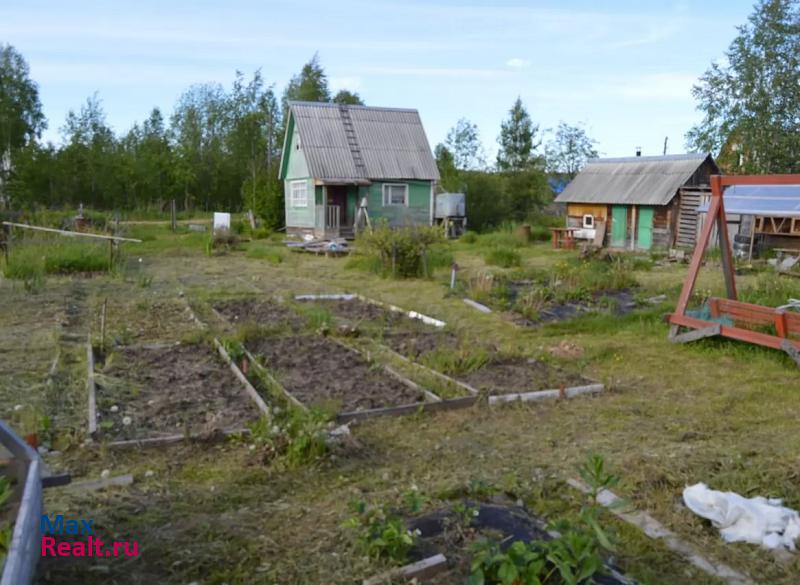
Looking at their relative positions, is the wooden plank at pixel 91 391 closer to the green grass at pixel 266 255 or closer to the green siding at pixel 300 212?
the green grass at pixel 266 255

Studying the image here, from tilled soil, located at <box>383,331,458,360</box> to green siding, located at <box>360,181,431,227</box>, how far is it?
15525mm

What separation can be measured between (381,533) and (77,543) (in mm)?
1426

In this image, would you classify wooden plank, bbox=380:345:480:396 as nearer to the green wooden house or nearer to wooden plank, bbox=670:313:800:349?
wooden plank, bbox=670:313:800:349

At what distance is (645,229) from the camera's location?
22047 millimetres

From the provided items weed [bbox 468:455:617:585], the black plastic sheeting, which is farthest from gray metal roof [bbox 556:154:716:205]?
weed [bbox 468:455:617:585]

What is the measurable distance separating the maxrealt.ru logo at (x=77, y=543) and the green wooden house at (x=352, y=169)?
20098 millimetres

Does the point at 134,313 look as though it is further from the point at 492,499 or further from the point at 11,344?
the point at 492,499

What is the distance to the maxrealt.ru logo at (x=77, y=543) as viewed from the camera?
3143 mm

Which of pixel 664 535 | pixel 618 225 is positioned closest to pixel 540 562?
pixel 664 535

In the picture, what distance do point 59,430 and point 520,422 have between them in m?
3.39

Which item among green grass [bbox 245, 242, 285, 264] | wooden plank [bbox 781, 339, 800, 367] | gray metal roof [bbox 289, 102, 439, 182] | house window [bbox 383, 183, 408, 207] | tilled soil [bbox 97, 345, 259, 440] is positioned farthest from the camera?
house window [bbox 383, 183, 408, 207]

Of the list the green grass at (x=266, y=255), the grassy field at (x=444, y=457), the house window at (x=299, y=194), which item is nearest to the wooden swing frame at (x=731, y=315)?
the grassy field at (x=444, y=457)

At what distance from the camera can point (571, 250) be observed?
2175 cm

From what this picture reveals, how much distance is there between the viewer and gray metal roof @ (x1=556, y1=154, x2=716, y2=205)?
69.8ft
